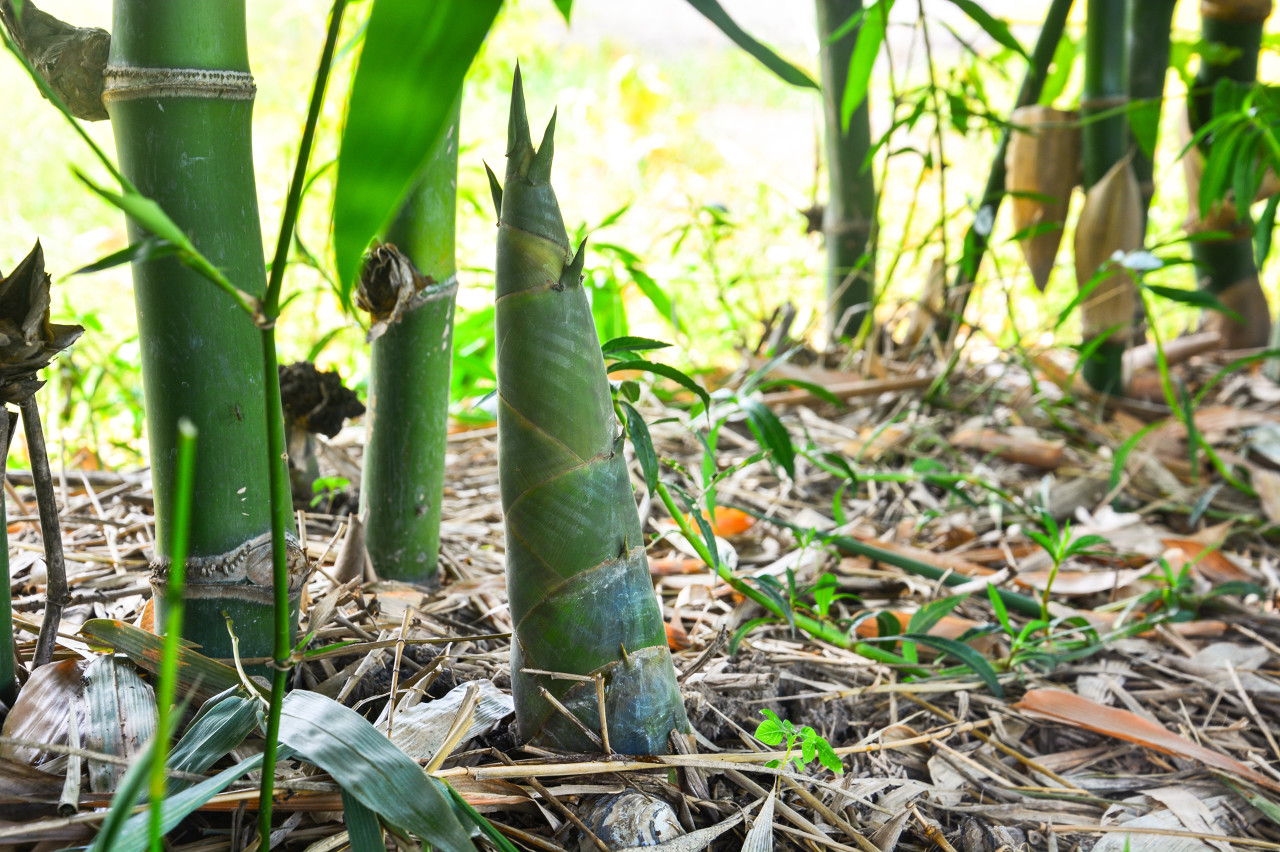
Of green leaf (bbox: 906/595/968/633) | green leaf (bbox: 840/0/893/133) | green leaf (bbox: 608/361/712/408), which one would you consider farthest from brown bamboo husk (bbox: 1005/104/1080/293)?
green leaf (bbox: 608/361/712/408)

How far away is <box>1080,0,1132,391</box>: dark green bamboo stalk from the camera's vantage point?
1252mm

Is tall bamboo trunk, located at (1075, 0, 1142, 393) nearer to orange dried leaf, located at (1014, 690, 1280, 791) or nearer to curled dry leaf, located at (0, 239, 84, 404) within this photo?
orange dried leaf, located at (1014, 690, 1280, 791)

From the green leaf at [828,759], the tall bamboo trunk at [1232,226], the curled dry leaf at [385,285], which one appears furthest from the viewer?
the tall bamboo trunk at [1232,226]

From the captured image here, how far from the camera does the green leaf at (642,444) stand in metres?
0.50

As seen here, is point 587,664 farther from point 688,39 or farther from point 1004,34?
point 688,39

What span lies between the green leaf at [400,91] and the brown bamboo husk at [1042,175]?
121 cm

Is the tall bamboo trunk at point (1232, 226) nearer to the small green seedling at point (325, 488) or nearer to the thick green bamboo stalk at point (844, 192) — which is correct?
the thick green bamboo stalk at point (844, 192)

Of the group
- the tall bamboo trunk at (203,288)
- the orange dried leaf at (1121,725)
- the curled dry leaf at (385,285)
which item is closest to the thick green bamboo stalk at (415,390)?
the curled dry leaf at (385,285)

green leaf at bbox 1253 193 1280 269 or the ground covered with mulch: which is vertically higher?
green leaf at bbox 1253 193 1280 269

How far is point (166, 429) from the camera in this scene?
0.45 meters

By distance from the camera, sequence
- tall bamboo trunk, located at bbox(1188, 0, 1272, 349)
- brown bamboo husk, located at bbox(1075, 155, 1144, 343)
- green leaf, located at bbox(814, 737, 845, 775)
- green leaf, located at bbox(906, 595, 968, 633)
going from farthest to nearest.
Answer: tall bamboo trunk, located at bbox(1188, 0, 1272, 349), brown bamboo husk, located at bbox(1075, 155, 1144, 343), green leaf, located at bbox(906, 595, 968, 633), green leaf, located at bbox(814, 737, 845, 775)

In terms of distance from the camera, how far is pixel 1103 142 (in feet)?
4.31

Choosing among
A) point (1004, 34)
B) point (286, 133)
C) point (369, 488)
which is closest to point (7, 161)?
point (286, 133)

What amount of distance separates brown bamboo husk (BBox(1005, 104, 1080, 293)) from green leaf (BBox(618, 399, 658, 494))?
0.99m
